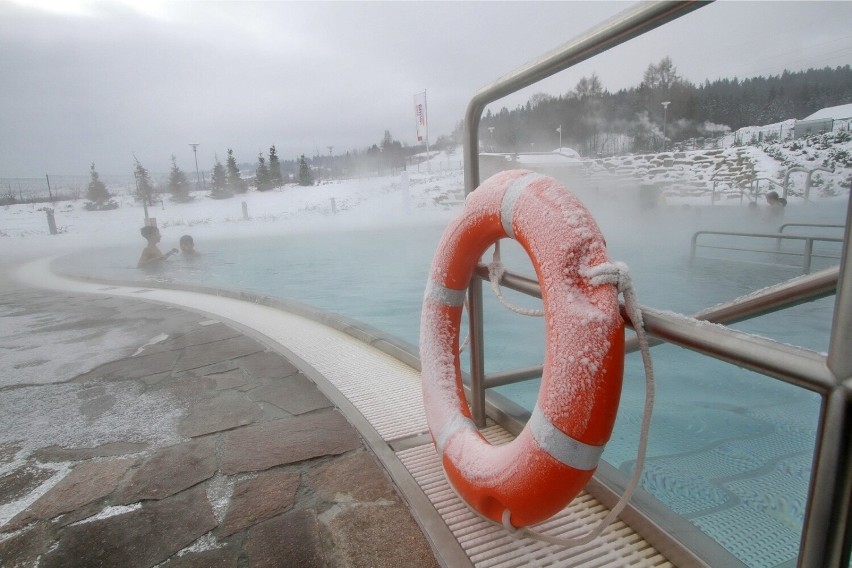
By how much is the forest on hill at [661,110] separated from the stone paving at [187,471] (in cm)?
127

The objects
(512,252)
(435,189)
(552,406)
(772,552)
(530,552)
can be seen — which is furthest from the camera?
(435,189)

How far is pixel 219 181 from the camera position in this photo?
26.7 m

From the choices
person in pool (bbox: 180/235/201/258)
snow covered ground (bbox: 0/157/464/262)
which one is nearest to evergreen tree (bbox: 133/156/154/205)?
snow covered ground (bbox: 0/157/464/262)

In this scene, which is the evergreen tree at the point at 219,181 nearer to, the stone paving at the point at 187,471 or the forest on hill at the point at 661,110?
the forest on hill at the point at 661,110

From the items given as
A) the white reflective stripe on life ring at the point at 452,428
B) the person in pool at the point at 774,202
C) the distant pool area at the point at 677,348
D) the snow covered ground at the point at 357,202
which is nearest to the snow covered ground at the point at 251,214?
the snow covered ground at the point at 357,202

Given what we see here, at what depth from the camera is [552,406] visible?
91 cm

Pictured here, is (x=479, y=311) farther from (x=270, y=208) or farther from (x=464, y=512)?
(x=270, y=208)

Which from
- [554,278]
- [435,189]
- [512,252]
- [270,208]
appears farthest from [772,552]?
[270,208]

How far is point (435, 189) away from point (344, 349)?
19.2 metres

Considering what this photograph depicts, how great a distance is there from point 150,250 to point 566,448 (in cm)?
1046

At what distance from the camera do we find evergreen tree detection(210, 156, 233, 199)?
25328mm

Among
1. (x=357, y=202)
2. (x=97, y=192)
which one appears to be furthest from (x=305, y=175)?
(x=97, y=192)

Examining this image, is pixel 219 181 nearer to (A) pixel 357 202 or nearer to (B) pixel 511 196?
(A) pixel 357 202

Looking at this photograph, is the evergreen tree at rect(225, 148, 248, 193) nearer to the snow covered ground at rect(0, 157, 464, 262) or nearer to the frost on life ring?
the snow covered ground at rect(0, 157, 464, 262)
